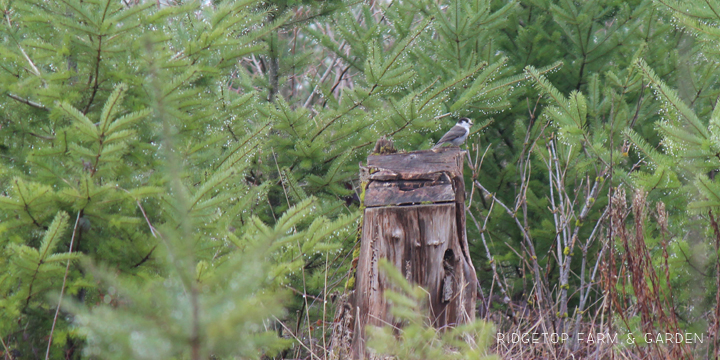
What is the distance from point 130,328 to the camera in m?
0.94

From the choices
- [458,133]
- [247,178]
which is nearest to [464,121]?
[458,133]

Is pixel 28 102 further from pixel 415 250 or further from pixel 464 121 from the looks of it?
pixel 464 121

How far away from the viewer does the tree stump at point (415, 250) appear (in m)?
2.69

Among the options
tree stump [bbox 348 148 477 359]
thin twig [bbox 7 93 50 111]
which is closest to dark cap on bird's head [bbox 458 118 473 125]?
tree stump [bbox 348 148 477 359]

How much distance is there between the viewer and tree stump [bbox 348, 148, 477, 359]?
269 cm

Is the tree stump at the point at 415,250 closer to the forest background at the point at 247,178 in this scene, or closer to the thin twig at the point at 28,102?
the forest background at the point at 247,178

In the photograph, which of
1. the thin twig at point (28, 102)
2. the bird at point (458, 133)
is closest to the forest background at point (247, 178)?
the thin twig at point (28, 102)

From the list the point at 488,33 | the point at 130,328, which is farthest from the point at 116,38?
the point at 488,33

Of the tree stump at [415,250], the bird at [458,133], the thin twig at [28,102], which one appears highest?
the thin twig at [28,102]

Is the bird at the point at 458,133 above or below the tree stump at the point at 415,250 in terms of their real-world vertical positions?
above

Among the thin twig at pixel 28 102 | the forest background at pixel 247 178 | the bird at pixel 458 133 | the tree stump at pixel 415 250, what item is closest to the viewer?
the forest background at pixel 247 178

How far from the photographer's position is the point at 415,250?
2701 millimetres

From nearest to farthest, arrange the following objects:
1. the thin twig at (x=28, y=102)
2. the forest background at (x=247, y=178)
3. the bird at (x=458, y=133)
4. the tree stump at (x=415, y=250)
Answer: the forest background at (x=247, y=178) → the tree stump at (x=415, y=250) → the thin twig at (x=28, y=102) → the bird at (x=458, y=133)

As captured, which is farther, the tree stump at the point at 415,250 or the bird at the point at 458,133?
the bird at the point at 458,133
